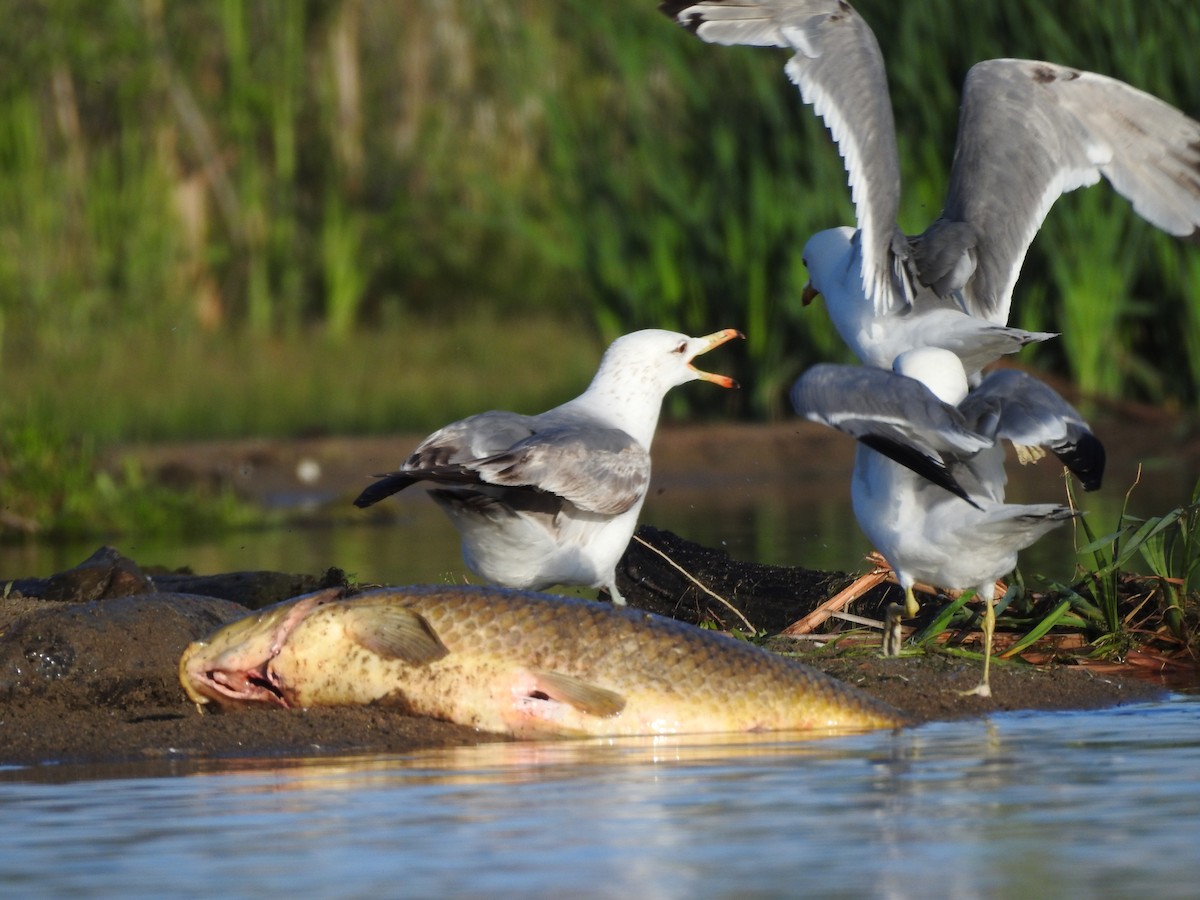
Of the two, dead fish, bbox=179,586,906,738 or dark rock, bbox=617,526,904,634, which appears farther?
dark rock, bbox=617,526,904,634

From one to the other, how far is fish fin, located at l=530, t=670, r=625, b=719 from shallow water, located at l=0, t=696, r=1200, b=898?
0.08 metres

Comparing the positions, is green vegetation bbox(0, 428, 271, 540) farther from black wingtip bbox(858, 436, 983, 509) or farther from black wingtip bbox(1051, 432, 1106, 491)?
black wingtip bbox(1051, 432, 1106, 491)

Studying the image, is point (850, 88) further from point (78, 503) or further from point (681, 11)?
point (78, 503)

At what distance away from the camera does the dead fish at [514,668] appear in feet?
16.8

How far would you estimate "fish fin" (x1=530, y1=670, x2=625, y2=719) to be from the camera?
5.05m

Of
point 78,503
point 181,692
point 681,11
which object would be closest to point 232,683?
point 181,692

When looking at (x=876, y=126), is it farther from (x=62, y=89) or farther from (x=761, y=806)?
(x=62, y=89)

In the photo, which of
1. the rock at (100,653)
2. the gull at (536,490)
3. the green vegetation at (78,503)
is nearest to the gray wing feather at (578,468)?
the gull at (536,490)

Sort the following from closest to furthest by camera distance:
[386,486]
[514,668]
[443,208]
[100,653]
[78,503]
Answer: [514,668]
[100,653]
[386,486]
[78,503]
[443,208]

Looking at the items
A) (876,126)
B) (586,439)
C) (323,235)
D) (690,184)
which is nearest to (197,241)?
(323,235)

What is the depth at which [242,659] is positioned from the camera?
527cm

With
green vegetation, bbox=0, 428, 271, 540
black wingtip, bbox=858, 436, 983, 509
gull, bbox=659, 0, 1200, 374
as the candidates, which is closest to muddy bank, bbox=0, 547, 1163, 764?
black wingtip, bbox=858, 436, 983, 509

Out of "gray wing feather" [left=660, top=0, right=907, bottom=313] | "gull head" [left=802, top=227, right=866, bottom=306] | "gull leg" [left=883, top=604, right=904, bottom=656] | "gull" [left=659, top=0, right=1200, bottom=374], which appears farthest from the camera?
"gull head" [left=802, top=227, right=866, bottom=306]

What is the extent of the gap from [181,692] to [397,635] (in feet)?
2.48
